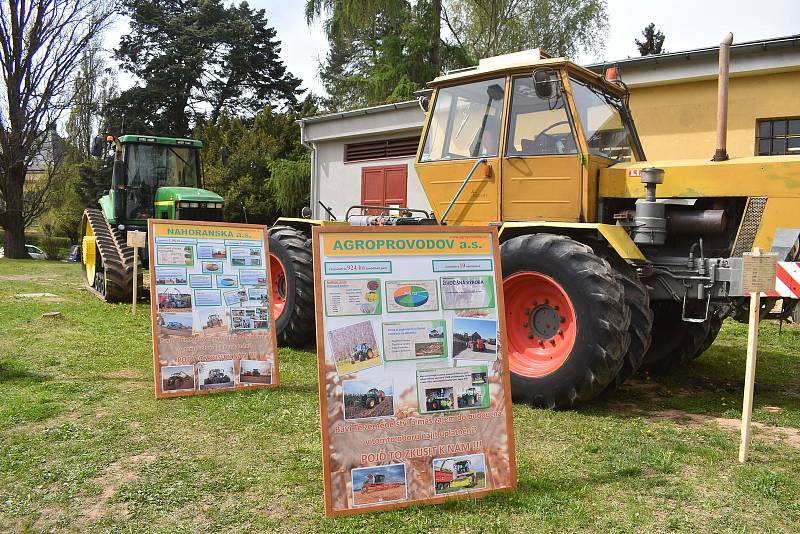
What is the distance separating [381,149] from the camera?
14.9 metres

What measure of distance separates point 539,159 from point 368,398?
294 cm

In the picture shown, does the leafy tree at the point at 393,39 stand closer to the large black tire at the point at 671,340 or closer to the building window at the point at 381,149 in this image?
the building window at the point at 381,149

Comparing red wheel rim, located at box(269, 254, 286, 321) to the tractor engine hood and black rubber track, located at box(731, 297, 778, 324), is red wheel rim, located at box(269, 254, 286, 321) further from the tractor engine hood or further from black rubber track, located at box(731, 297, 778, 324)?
the tractor engine hood

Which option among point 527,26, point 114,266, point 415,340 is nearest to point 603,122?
point 415,340

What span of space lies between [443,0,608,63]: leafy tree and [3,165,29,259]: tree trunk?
50.3 ft

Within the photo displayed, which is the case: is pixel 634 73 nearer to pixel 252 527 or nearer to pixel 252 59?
pixel 252 527

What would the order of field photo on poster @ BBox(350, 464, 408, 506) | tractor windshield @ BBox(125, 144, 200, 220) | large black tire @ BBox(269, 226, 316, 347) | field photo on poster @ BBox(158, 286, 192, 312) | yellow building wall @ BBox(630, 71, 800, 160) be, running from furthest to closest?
tractor windshield @ BBox(125, 144, 200, 220)
yellow building wall @ BBox(630, 71, 800, 160)
large black tire @ BBox(269, 226, 316, 347)
field photo on poster @ BBox(158, 286, 192, 312)
field photo on poster @ BBox(350, 464, 408, 506)

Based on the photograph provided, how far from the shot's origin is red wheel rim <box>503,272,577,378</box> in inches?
198

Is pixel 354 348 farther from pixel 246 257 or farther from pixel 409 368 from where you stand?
pixel 246 257

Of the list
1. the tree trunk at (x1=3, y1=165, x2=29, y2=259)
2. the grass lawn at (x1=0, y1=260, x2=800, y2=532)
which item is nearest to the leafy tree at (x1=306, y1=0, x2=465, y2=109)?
the tree trunk at (x1=3, y1=165, x2=29, y2=259)

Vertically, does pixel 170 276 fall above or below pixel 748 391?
above

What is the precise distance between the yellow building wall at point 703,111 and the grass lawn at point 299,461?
Answer: 529 centimetres

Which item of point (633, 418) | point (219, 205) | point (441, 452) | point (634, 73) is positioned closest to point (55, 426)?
point (441, 452)

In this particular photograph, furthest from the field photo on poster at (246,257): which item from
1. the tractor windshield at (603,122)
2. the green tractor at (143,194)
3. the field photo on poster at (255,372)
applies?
the green tractor at (143,194)
